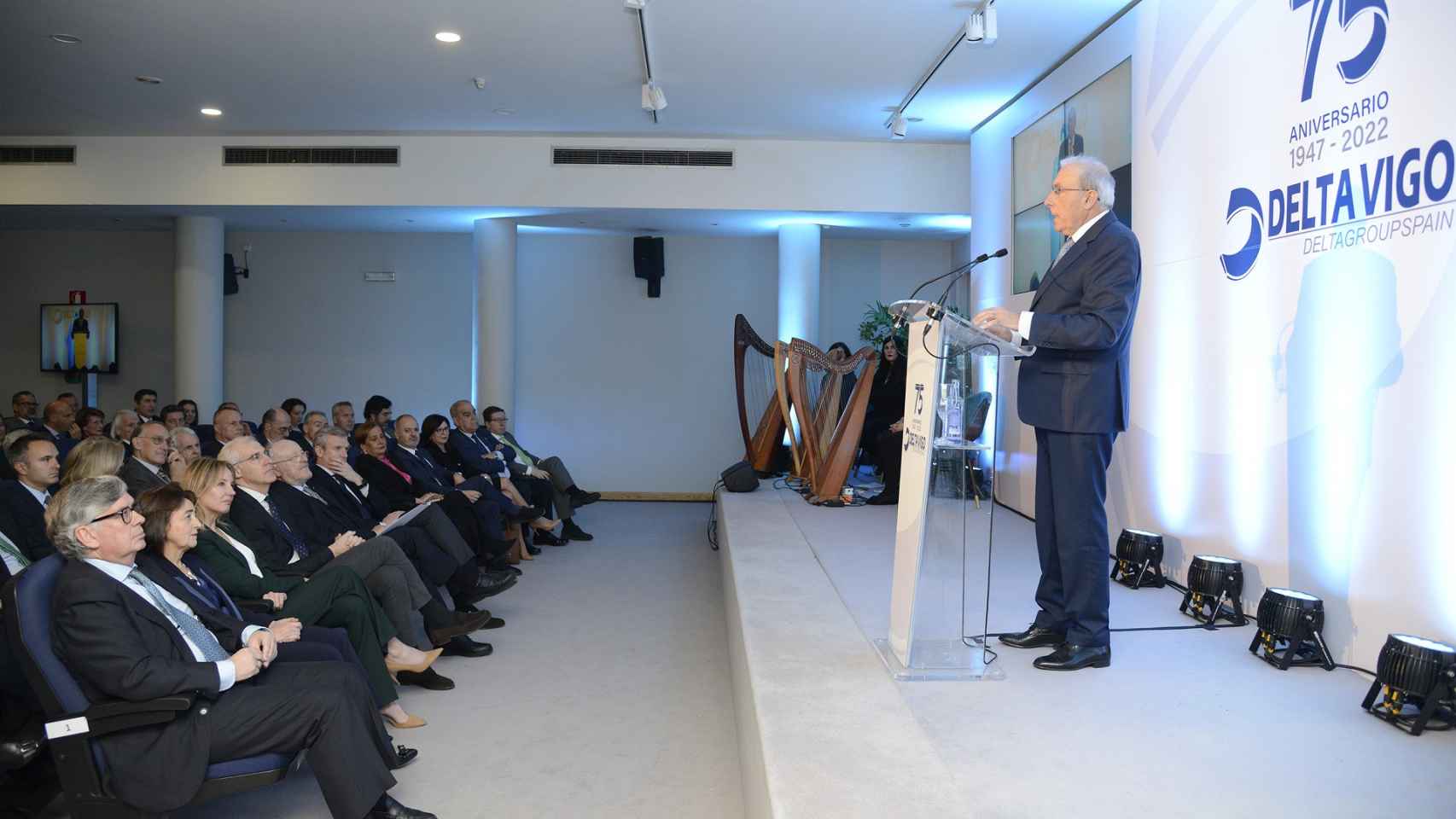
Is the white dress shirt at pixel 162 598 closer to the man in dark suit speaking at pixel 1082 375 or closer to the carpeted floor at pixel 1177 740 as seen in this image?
the carpeted floor at pixel 1177 740

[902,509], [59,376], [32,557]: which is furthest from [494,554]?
[59,376]

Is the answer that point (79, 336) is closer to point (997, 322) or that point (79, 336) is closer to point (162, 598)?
point (162, 598)

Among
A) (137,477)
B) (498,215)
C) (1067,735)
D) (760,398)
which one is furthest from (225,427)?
(1067,735)

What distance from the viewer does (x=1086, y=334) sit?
2.81 m

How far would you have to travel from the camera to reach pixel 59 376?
32.7 ft

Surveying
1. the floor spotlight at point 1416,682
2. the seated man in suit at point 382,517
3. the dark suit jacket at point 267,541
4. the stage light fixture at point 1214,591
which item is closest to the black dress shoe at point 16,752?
the dark suit jacket at point 267,541

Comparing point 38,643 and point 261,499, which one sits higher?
point 261,499

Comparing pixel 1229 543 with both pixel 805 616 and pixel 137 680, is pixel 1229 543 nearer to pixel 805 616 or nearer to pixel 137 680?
pixel 805 616

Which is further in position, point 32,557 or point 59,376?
point 59,376

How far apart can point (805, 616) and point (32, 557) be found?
8.64 ft

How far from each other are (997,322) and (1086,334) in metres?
0.28

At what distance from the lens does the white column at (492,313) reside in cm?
866

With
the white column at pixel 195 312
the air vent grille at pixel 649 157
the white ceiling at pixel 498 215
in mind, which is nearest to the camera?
the air vent grille at pixel 649 157

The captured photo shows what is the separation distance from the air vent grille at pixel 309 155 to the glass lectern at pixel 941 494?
6358mm
